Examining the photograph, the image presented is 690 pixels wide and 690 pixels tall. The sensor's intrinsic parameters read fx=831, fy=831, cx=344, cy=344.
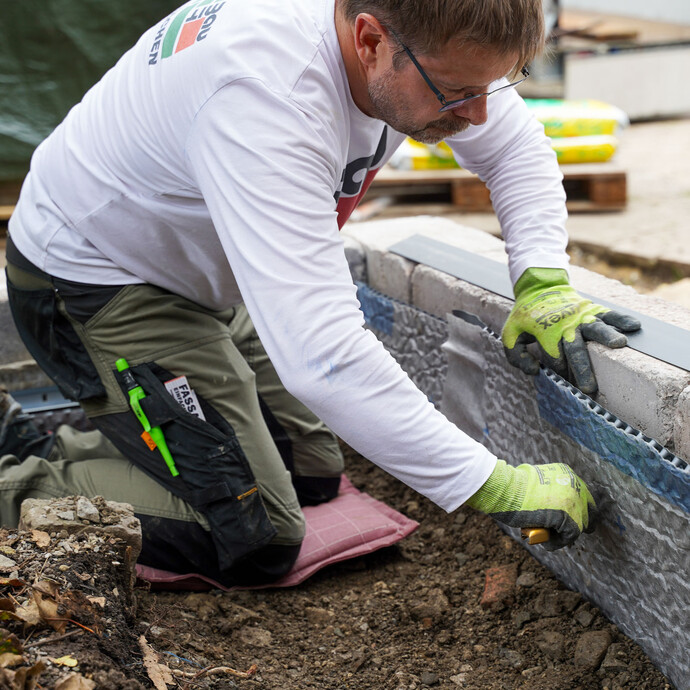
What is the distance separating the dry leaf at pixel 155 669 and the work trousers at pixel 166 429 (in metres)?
0.56

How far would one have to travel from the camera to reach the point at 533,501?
180cm

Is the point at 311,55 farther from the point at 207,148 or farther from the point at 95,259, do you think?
the point at 95,259

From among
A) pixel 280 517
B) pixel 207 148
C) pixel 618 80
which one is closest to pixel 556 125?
pixel 618 80

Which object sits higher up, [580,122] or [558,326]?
[558,326]

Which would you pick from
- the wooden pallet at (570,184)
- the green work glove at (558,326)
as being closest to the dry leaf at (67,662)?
the green work glove at (558,326)

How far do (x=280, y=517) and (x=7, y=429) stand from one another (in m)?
0.94

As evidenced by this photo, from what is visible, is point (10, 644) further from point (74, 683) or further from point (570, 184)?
point (570, 184)

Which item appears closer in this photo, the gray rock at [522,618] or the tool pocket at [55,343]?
the gray rock at [522,618]

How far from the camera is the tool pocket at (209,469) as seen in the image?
7.41 feet

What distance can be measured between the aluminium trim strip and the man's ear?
877 millimetres

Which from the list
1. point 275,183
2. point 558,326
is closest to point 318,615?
point 558,326

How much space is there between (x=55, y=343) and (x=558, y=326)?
138cm

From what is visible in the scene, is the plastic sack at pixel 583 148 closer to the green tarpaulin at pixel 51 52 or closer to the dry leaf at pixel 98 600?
the green tarpaulin at pixel 51 52

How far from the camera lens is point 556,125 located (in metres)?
5.30
